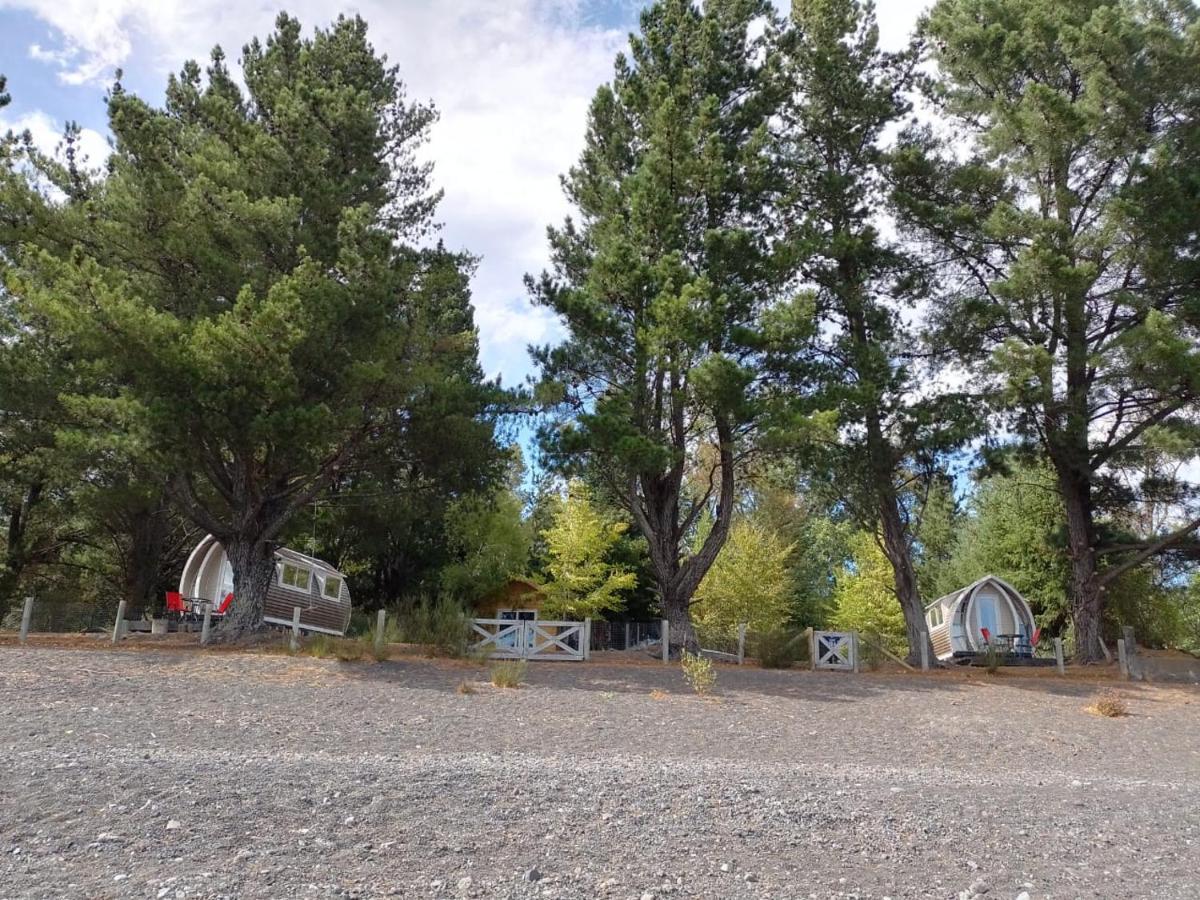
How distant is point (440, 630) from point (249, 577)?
411cm

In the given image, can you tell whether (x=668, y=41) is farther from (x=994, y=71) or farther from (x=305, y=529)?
(x=305, y=529)

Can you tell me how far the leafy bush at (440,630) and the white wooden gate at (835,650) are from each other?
279 inches

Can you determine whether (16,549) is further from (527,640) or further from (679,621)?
(679,621)

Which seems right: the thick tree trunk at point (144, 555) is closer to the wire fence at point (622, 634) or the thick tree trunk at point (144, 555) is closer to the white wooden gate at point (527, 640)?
the white wooden gate at point (527, 640)

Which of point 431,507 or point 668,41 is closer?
point 431,507

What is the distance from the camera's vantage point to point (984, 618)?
26.6 metres

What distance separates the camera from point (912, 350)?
19719 millimetres

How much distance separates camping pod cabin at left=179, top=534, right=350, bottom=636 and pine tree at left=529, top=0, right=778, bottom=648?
8.87 metres

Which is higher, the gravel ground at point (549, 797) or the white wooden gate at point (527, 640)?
the white wooden gate at point (527, 640)

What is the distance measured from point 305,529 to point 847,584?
2383cm

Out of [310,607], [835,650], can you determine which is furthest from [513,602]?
[835,650]

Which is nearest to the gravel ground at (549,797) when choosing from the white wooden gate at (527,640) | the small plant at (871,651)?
the white wooden gate at (527,640)

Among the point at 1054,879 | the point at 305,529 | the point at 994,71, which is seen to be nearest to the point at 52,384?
the point at 305,529

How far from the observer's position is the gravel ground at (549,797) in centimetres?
432
